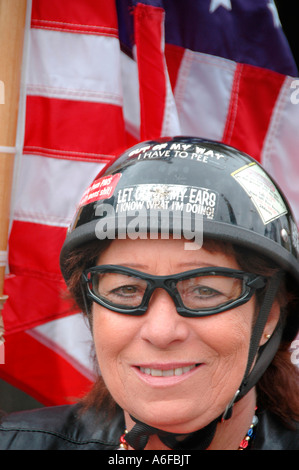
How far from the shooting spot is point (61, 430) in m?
2.80

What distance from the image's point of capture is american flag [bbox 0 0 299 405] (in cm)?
338

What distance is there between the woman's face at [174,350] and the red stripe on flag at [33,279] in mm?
1152

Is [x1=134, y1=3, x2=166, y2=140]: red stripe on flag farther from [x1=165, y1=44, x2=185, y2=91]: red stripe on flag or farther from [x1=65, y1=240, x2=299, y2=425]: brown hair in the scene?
[x1=65, y1=240, x2=299, y2=425]: brown hair

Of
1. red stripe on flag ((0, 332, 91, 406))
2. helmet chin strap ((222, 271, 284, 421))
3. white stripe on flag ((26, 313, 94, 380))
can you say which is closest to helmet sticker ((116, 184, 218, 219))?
helmet chin strap ((222, 271, 284, 421))

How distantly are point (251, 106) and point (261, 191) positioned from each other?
4.84 ft

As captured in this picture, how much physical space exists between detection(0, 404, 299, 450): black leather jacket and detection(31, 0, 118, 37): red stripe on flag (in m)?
2.03

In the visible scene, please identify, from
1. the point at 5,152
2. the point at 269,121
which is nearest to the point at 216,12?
the point at 269,121

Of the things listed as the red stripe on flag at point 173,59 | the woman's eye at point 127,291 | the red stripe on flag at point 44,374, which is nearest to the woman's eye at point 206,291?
the woman's eye at point 127,291

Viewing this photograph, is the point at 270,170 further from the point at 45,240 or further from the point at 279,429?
the point at 279,429

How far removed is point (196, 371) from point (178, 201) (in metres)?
0.63

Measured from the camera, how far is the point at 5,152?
302cm

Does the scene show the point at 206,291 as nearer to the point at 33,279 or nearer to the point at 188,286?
the point at 188,286

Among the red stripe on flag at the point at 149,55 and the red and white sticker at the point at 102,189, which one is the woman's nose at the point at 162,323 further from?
the red stripe on flag at the point at 149,55

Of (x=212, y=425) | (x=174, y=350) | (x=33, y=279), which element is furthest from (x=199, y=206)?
(x=33, y=279)
